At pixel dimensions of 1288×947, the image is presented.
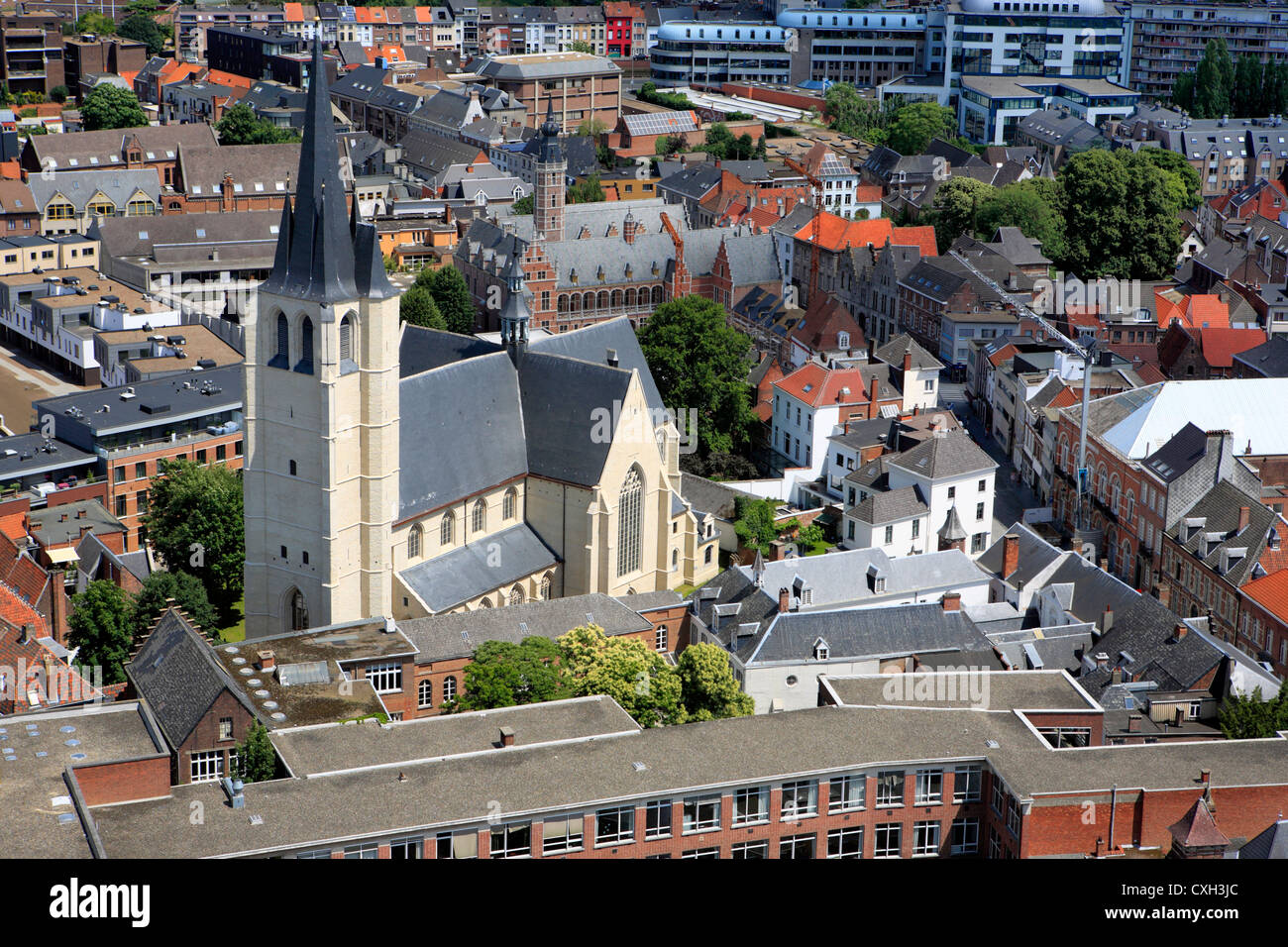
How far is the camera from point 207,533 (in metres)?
73.1

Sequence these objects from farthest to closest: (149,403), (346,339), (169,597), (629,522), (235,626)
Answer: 1. (149,403)
2. (629,522)
3. (235,626)
4. (169,597)
5. (346,339)

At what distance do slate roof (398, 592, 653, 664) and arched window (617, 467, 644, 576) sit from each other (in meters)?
5.40

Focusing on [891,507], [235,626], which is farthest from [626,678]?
[891,507]

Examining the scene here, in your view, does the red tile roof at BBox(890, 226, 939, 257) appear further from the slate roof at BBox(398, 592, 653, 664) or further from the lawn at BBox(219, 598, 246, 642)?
the lawn at BBox(219, 598, 246, 642)

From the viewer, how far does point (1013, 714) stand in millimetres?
53688

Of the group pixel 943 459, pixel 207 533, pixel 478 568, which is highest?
pixel 943 459

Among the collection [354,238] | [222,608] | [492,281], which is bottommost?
[222,608]

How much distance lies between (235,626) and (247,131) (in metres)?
108

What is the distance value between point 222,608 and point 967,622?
3195 centimetres

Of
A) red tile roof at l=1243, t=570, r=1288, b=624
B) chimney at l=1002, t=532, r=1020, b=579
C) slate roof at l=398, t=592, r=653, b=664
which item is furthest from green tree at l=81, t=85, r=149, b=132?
red tile roof at l=1243, t=570, r=1288, b=624

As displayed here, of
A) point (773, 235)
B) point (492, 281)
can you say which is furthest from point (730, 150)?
point (492, 281)

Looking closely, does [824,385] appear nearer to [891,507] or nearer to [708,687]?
[891,507]
